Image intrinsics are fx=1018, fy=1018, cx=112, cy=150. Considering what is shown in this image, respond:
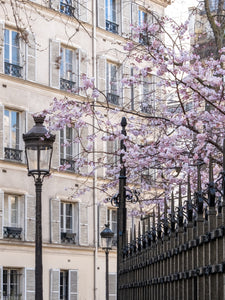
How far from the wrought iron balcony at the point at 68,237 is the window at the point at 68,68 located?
18.7 ft

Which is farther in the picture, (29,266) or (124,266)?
(29,266)

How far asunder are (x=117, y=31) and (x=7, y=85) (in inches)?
334

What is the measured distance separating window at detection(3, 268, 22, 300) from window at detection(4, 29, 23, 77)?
23.4 ft

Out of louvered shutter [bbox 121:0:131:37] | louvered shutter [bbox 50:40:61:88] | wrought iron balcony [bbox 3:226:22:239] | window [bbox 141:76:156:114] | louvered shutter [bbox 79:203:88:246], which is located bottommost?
wrought iron balcony [bbox 3:226:22:239]

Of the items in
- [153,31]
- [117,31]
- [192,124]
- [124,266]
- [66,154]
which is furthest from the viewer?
[117,31]

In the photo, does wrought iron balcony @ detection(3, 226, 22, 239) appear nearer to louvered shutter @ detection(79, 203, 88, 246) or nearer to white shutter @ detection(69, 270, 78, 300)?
white shutter @ detection(69, 270, 78, 300)

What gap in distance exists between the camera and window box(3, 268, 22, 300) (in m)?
35.3

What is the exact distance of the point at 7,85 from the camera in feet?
120

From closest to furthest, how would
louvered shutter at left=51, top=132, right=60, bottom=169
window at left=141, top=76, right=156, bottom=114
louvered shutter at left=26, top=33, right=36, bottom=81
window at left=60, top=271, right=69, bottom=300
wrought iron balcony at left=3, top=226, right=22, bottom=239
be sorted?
1. window at left=141, top=76, right=156, bottom=114
2. wrought iron balcony at left=3, top=226, right=22, bottom=239
3. louvered shutter at left=26, top=33, right=36, bottom=81
4. window at left=60, top=271, right=69, bottom=300
5. louvered shutter at left=51, top=132, right=60, bottom=169

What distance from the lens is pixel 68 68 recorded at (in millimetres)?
40281

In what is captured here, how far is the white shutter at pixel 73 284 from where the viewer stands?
127ft

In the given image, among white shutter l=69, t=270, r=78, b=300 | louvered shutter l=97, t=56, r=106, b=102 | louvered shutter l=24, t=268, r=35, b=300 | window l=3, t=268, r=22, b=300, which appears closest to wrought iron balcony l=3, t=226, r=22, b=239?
window l=3, t=268, r=22, b=300

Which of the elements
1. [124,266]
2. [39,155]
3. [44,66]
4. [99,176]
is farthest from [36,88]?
[124,266]

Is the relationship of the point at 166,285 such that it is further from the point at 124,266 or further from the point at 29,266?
the point at 29,266
